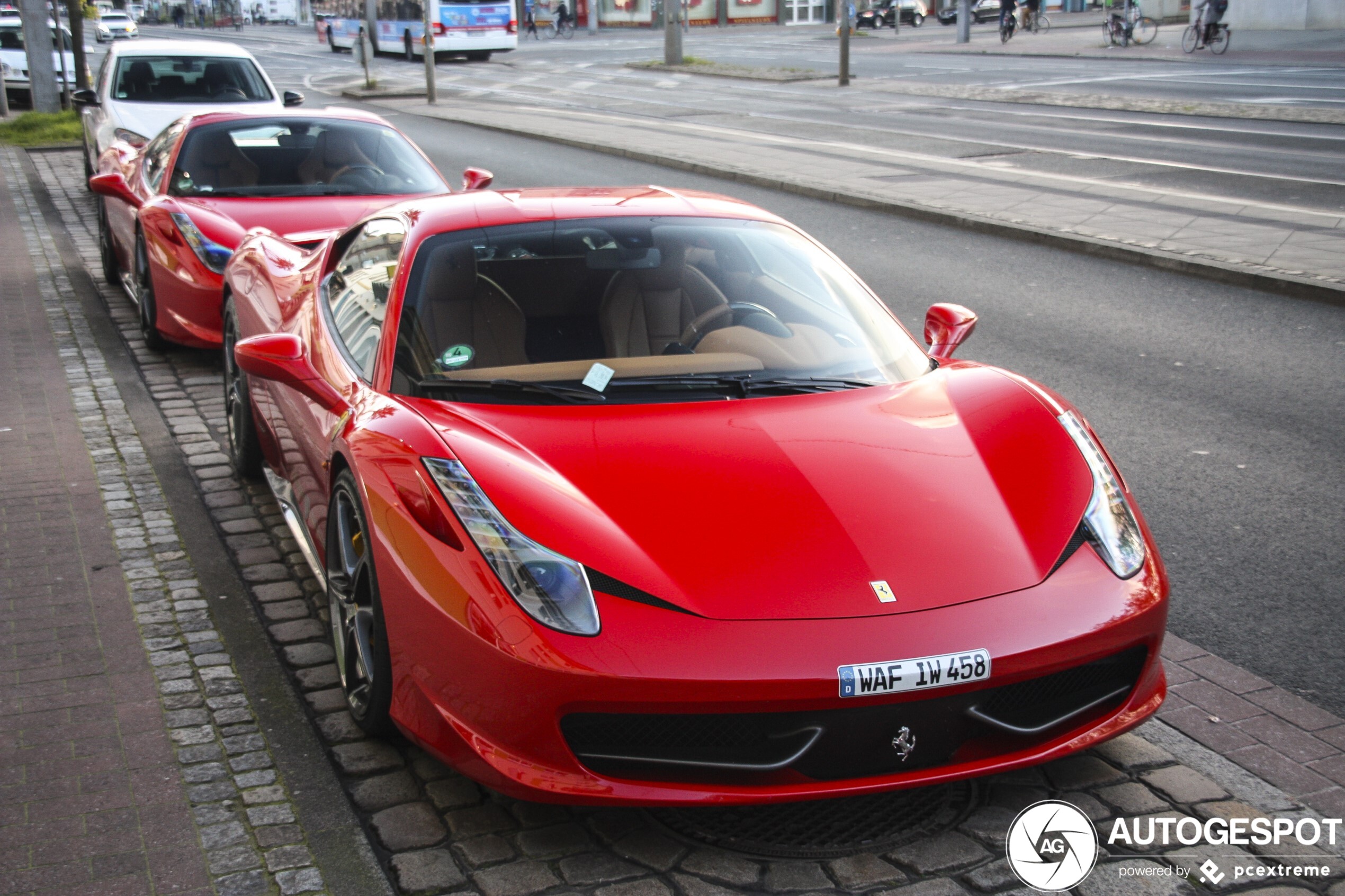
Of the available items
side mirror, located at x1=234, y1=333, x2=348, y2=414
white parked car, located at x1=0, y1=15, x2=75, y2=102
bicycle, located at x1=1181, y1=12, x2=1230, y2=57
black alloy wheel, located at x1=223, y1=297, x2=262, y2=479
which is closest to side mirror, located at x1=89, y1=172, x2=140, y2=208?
black alloy wheel, located at x1=223, y1=297, x2=262, y2=479

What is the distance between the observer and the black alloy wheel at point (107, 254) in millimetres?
10492

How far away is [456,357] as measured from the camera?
406 cm

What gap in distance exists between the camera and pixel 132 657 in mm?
4262

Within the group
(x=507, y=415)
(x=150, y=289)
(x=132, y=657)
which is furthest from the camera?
(x=150, y=289)

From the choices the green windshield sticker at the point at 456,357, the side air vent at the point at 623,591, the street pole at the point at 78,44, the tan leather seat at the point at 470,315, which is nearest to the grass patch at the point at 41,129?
the street pole at the point at 78,44

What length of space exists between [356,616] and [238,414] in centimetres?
266

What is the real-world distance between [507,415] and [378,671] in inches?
30.3

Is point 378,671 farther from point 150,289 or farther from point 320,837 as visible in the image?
point 150,289

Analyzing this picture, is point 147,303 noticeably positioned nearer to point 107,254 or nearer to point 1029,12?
point 107,254

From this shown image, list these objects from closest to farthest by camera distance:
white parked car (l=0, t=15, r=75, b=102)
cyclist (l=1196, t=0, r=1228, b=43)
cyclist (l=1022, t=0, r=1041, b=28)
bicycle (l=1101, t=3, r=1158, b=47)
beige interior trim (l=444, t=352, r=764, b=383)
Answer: beige interior trim (l=444, t=352, r=764, b=383)
white parked car (l=0, t=15, r=75, b=102)
cyclist (l=1196, t=0, r=1228, b=43)
bicycle (l=1101, t=3, r=1158, b=47)
cyclist (l=1022, t=0, r=1041, b=28)

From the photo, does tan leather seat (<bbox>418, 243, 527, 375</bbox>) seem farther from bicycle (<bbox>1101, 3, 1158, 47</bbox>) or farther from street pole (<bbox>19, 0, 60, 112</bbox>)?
bicycle (<bbox>1101, 3, 1158, 47</bbox>)

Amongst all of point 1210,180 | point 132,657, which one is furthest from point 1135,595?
point 1210,180

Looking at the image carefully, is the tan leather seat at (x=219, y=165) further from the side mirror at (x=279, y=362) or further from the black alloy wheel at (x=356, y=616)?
the black alloy wheel at (x=356, y=616)

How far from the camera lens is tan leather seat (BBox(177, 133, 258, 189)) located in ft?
29.3
